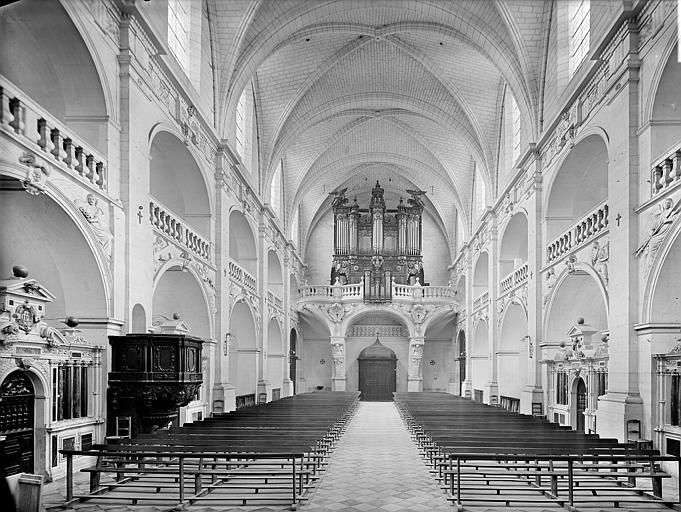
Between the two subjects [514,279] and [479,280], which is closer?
[514,279]

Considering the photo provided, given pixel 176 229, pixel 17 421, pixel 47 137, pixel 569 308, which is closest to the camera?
pixel 17 421

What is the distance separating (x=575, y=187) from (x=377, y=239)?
19604mm

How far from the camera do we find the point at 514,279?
77.2 feet

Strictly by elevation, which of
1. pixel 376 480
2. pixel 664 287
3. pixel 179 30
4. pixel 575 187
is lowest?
pixel 376 480

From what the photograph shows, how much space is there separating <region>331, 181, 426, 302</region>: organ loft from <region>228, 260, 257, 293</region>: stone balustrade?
12427mm

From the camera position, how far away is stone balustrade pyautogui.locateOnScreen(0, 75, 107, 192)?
885 centimetres

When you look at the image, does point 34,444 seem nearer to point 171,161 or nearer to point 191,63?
point 171,161

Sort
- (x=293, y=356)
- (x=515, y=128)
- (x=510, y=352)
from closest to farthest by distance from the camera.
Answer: (x=515, y=128) < (x=510, y=352) < (x=293, y=356)

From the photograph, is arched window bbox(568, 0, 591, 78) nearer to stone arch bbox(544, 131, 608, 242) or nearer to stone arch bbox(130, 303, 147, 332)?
stone arch bbox(544, 131, 608, 242)

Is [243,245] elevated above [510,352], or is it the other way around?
[243,245]

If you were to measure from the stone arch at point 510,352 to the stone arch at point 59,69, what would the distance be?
16973 mm

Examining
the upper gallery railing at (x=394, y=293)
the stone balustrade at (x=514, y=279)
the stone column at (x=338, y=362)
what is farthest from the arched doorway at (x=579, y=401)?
the stone column at (x=338, y=362)

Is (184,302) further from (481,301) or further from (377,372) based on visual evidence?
(377,372)

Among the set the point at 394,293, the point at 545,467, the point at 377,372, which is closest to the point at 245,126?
the point at 394,293
